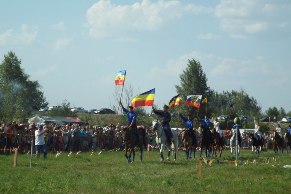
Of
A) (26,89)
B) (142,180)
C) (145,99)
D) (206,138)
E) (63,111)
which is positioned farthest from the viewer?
(26,89)

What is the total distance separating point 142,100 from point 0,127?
9915mm

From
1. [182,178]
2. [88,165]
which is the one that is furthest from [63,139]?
[182,178]

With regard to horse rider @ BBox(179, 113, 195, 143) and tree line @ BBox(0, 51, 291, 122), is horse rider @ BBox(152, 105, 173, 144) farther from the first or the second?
tree line @ BBox(0, 51, 291, 122)

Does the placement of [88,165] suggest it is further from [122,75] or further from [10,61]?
[10,61]

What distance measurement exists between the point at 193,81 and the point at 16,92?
1197 inches

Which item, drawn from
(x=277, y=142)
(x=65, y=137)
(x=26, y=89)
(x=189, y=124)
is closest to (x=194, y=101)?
(x=189, y=124)

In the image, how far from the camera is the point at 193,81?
96.2m

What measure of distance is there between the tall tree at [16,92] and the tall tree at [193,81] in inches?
1062

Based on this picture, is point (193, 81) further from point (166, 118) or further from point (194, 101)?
point (166, 118)

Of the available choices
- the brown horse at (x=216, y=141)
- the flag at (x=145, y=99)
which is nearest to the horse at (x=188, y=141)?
the brown horse at (x=216, y=141)

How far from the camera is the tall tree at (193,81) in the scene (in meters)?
95.8

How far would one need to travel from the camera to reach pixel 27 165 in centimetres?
2402

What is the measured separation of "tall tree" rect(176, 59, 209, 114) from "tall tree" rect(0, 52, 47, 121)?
88.5 feet

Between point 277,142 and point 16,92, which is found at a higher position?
point 16,92
